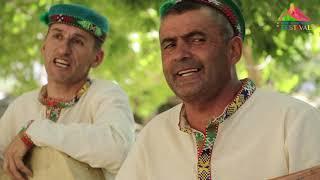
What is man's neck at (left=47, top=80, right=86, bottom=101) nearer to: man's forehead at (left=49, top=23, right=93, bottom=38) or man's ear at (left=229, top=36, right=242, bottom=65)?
man's forehead at (left=49, top=23, right=93, bottom=38)

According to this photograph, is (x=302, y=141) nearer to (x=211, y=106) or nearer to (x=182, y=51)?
(x=211, y=106)

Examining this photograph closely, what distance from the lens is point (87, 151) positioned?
9.48 ft

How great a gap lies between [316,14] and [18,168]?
8.15 feet

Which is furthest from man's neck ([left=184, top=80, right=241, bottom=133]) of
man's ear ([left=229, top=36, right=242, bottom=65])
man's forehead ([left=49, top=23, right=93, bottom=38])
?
man's forehead ([left=49, top=23, right=93, bottom=38])

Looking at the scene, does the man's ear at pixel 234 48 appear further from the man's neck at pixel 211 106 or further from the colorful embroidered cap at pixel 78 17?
the colorful embroidered cap at pixel 78 17

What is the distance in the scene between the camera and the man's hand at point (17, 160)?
294cm

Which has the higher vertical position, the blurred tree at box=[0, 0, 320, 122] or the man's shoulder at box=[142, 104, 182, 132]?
the blurred tree at box=[0, 0, 320, 122]

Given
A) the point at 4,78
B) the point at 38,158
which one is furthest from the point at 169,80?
the point at 4,78

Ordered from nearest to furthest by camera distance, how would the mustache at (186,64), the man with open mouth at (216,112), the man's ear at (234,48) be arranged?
the man with open mouth at (216,112) < the mustache at (186,64) < the man's ear at (234,48)

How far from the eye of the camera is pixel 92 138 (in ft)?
9.55

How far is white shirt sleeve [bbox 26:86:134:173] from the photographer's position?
2.87m

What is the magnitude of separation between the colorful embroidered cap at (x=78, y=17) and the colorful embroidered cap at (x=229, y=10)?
2.91 feet

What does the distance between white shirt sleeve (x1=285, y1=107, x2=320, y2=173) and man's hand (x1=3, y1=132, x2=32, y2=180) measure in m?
1.40

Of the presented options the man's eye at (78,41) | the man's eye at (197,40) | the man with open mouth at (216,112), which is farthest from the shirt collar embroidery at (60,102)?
the man's eye at (197,40)
